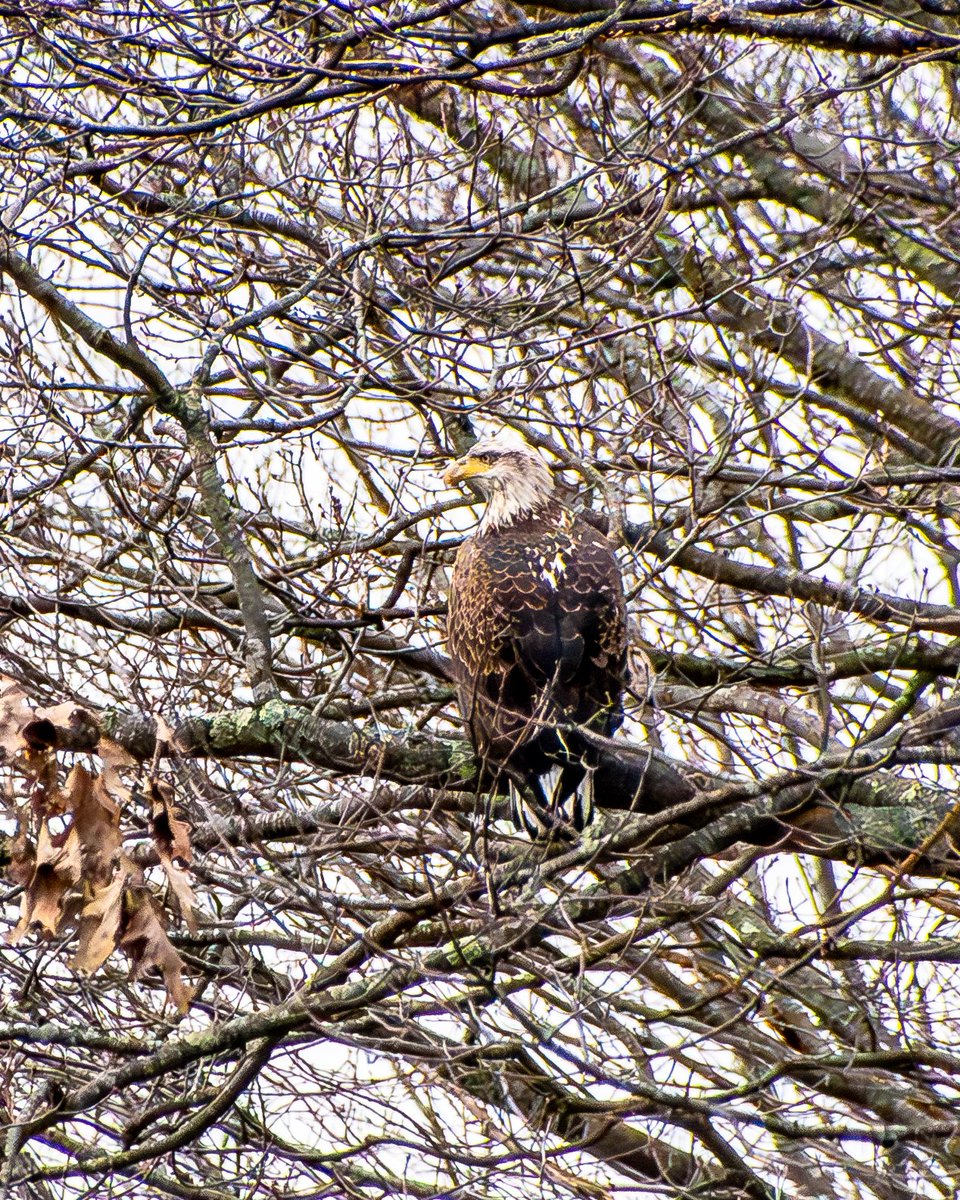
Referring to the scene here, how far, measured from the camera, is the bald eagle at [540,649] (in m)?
4.92

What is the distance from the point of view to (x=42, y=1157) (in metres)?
6.18

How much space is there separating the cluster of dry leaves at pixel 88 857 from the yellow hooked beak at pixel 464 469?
2436 mm

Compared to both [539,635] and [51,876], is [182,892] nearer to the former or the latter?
[51,876]

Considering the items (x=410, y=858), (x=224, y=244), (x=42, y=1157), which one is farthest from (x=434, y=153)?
(x=42, y=1157)

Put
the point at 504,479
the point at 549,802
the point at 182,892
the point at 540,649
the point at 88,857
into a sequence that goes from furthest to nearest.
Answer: the point at 504,479, the point at 540,649, the point at 549,802, the point at 88,857, the point at 182,892

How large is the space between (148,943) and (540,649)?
1991mm

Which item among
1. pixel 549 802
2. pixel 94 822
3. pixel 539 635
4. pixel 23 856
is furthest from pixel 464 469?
pixel 23 856

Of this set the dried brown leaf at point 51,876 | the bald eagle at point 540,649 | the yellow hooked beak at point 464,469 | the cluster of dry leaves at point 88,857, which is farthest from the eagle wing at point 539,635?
the dried brown leaf at point 51,876

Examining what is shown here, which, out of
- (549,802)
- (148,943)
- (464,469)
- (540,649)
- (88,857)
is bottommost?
(148,943)

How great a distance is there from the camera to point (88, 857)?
11.6 feet

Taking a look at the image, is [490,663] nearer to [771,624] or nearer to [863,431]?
[771,624]

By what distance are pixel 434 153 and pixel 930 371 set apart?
2246 millimetres

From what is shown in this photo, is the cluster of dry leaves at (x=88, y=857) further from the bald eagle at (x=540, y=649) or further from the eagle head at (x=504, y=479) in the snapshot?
the eagle head at (x=504, y=479)

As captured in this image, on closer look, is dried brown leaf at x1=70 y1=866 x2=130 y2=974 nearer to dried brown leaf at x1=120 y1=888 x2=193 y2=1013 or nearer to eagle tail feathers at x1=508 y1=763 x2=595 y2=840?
dried brown leaf at x1=120 y1=888 x2=193 y2=1013
